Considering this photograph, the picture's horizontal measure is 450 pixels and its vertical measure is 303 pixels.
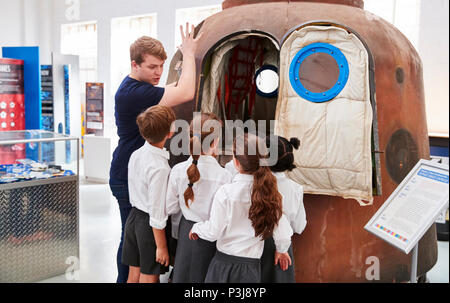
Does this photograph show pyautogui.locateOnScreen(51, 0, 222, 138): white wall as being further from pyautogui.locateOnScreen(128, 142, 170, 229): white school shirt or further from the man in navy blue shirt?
pyautogui.locateOnScreen(128, 142, 170, 229): white school shirt

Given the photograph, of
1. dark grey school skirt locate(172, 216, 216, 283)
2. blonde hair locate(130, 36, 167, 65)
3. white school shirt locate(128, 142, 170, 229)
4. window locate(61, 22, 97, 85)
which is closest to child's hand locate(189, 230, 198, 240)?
dark grey school skirt locate(172, 216, 216, 283)

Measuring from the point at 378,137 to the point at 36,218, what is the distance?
8.90 ft

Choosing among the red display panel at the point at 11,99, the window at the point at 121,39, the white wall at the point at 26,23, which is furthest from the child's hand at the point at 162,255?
the red display panel at the point at 11,99

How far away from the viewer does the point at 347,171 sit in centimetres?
258

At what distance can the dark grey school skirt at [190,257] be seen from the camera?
225cm

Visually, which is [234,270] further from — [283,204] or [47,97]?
[47,97]

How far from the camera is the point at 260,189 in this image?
79.4 inches

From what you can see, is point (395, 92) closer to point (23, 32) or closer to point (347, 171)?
point (347, 171)

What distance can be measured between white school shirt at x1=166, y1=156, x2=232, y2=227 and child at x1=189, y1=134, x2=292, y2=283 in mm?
165

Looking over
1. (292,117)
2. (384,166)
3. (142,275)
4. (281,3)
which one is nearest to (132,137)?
(142,275)

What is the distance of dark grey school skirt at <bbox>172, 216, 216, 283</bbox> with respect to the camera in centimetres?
225

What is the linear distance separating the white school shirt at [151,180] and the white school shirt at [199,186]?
56 mm

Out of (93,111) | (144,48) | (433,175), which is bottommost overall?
(433,175)

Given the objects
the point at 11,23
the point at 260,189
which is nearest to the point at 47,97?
the point at 11,23
